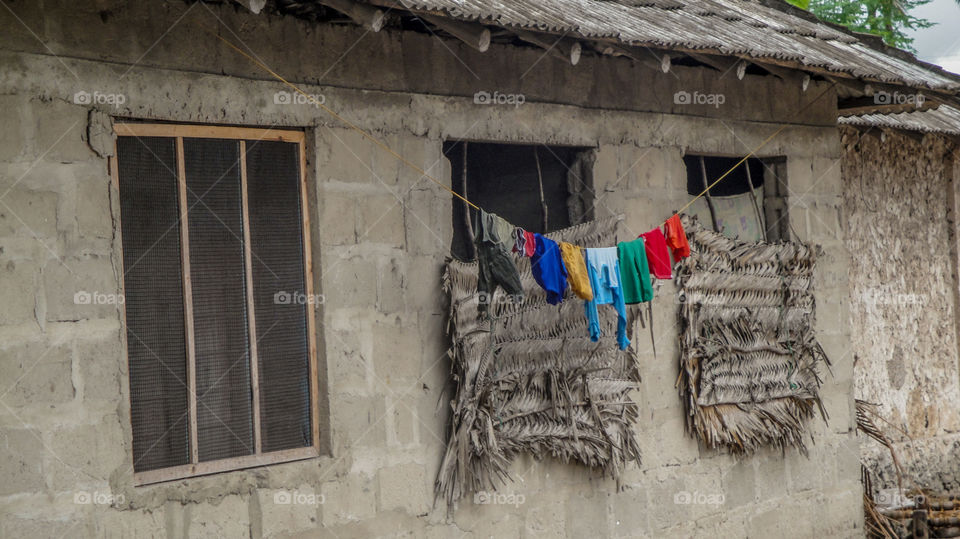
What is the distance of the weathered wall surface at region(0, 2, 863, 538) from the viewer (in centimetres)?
467

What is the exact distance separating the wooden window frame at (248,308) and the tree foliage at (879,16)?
1749 centimetres

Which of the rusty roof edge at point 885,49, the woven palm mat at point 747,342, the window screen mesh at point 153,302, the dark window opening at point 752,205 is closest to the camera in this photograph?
the window screen mesh at point 153,302

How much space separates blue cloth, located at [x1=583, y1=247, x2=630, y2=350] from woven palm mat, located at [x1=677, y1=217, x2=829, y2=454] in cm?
118

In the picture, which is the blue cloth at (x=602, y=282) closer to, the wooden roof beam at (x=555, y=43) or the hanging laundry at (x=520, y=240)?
the hanging laundry at (x=520, y=240)

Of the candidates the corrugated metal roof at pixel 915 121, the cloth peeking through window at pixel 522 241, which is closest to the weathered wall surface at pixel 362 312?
the cloth peeking through window at pixel 522 241

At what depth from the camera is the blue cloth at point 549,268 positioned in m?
5.89

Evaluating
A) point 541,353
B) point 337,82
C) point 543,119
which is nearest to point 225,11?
point 337,82

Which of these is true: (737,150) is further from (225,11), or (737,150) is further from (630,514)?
(225,11)

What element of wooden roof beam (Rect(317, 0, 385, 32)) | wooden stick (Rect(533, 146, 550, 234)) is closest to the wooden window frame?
wooden roof beam (Rect(317, 0, 385, 32))

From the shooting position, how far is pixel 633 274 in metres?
6.22

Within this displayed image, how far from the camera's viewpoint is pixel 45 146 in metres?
4.73

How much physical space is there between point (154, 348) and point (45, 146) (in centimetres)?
104

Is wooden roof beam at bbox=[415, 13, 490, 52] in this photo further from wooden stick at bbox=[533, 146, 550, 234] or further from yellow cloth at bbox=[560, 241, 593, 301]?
wooden stick at bbox=[533, 146, 550, 234]

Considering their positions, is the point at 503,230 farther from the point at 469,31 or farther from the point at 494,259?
the point at 469,31
